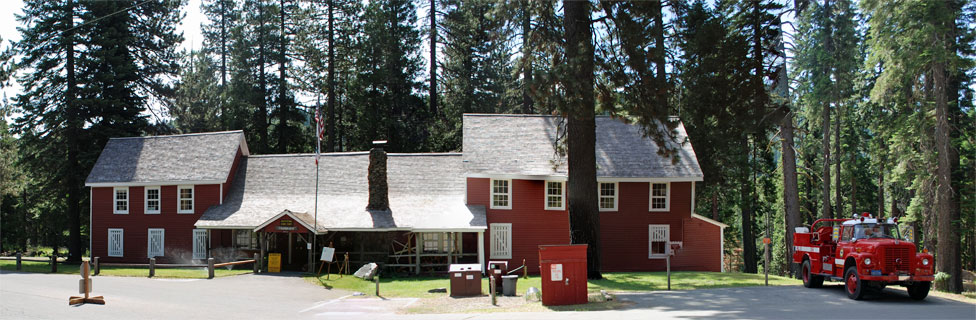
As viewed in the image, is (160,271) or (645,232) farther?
(645,232)

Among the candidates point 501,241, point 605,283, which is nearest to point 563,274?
point 605,283

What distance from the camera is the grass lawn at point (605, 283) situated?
71.6ft

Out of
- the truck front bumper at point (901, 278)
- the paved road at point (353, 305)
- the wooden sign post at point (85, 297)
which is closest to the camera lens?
the paved road at point (353, 305)

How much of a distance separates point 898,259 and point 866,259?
68cm

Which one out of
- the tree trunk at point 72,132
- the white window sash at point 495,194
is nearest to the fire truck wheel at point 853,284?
the white window sash at point 495,194

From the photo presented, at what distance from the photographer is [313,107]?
50.3 metres

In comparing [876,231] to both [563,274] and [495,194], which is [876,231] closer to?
[563,274]

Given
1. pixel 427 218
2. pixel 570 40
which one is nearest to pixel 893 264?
pixel 570 40

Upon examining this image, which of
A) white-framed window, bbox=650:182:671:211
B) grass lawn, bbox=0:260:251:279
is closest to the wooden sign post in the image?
grass lawn, bbox=0:260:251:279

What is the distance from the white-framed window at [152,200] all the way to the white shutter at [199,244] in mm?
2724

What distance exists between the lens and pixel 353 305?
1886 cm

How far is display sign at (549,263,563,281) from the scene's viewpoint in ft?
56.0

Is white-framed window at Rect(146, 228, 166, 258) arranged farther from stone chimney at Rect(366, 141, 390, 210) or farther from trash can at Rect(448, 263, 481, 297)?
trash can at Rect(448, 263, 481, 297)

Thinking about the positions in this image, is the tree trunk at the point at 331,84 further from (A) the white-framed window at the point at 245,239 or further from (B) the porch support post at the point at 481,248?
(B) the porch support post at the point at 481,248
